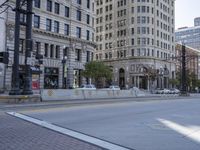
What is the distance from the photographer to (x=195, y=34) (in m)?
144

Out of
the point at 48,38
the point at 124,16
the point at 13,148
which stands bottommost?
the point at 13,148

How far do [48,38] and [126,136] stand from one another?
50608 millimetres

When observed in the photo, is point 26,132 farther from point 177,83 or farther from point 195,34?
point 195,34

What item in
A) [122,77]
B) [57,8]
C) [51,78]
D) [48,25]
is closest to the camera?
[48,25]

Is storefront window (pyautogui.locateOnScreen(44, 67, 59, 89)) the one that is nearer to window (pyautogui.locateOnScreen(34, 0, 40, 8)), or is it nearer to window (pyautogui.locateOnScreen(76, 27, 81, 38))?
window (pyautogui.locateOnScreen(76, 27, 81, 38))

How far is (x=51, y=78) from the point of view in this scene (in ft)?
200

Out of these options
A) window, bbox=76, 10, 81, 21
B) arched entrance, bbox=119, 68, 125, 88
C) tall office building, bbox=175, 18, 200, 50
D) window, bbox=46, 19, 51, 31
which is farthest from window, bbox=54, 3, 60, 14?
tall office building, bbox=175, 18, 200, 50

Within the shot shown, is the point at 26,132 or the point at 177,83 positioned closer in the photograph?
the point at 26,132

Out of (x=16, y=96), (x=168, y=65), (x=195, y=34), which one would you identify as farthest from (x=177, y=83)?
(x=16, y=96)

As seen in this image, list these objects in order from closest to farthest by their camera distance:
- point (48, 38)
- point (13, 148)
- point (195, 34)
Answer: point (13, 148) → point (48, 38) → point (195, 34)

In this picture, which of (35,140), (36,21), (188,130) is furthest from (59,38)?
(35,140)

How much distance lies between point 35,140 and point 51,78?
2049 inches

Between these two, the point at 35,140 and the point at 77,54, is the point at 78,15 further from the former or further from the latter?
the point at 35,140

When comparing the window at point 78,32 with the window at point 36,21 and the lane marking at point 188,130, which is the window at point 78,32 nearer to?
the window at point 36,21
